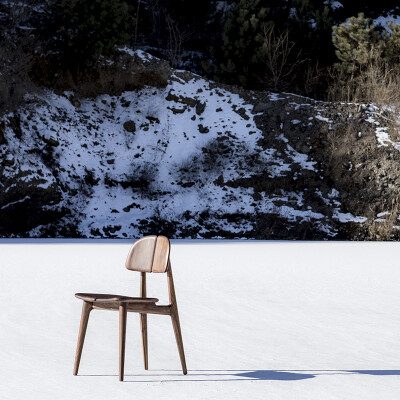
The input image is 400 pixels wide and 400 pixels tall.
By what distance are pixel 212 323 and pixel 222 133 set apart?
59.4 feet

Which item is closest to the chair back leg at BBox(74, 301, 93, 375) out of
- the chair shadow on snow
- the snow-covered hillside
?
the chair shadow on snow

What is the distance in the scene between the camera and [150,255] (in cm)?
533

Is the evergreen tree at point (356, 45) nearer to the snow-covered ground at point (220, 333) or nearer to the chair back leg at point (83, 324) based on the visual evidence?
the snow-covered ground at point (220, 333)

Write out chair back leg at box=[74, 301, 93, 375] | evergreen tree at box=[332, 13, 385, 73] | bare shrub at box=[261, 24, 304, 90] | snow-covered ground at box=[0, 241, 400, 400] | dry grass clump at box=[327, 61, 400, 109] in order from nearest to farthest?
snow-covered ground at box=[0, 241, 400, 400] → chair back leg at box=[74, 301, 93, 375] → dry grass clump at box=[327, 61, 400, 109] → evergreen tree at box=[332, 13, 385, 73] → bare shrub at box=[261, 24, 304, 90]

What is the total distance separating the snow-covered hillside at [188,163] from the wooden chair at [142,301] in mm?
16257

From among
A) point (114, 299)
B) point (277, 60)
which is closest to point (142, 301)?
point (114, 299)

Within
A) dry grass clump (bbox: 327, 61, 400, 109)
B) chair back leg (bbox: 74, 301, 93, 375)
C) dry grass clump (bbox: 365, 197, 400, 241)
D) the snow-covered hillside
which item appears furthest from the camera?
dry grass clump (bbox: 327, 61, 400, 109)

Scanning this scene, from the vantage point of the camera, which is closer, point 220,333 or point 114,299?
point 114,299

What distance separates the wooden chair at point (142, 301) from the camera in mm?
4879

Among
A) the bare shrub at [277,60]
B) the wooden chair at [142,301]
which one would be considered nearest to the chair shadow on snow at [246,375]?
the wooden chair at [142,301]

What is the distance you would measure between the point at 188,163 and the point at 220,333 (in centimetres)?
1761

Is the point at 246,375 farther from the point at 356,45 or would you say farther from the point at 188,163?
the point at 356,45

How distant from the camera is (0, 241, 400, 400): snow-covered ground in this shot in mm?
4949

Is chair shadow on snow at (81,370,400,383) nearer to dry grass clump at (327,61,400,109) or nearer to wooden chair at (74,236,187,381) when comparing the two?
wooden chair at (74,236,187,381)
